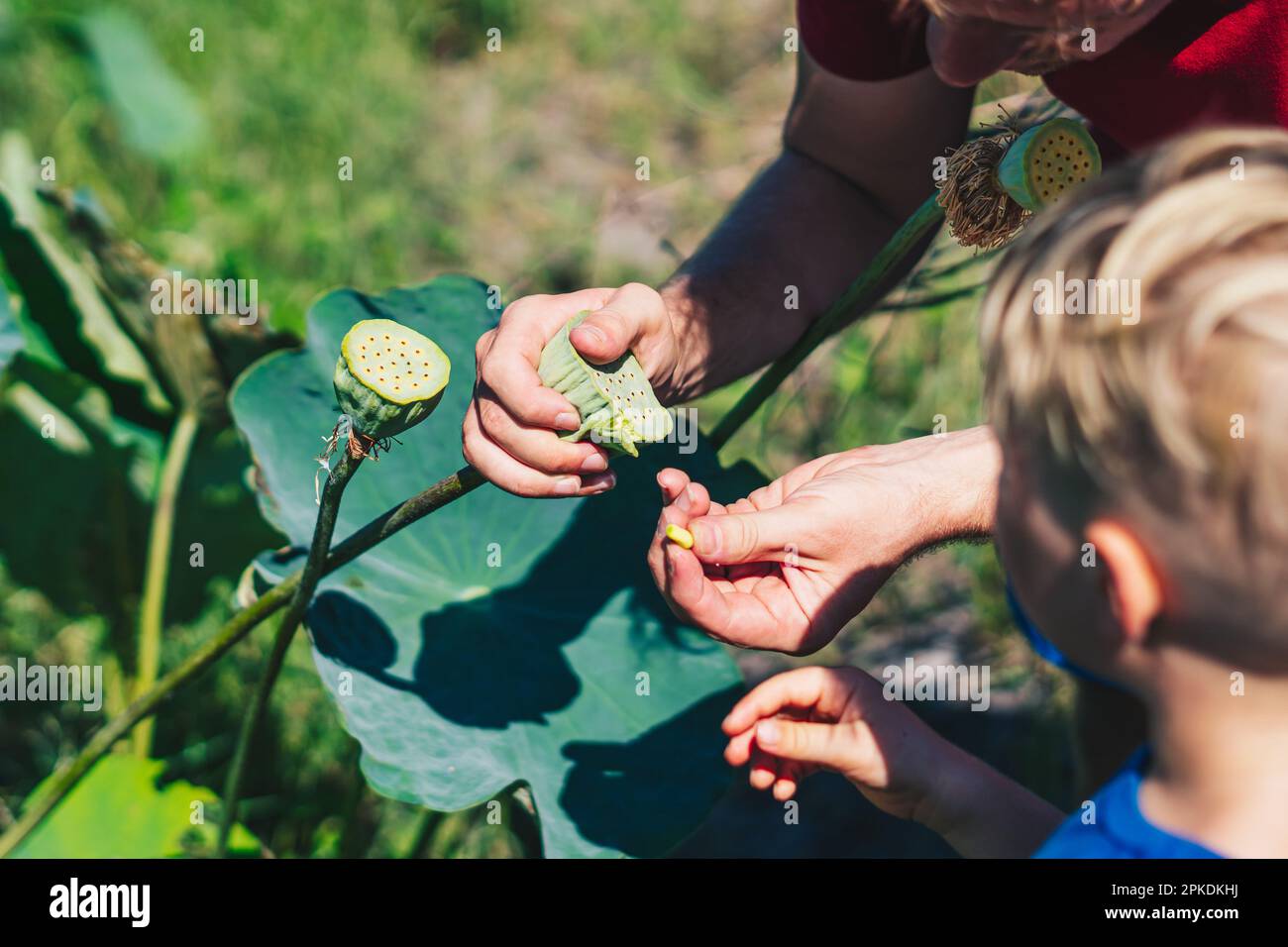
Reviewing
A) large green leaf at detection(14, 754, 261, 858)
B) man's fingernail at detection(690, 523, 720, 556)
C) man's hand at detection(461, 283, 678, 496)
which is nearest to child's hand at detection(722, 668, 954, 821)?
man's fingernail at detection(690, 523, 720, 556)

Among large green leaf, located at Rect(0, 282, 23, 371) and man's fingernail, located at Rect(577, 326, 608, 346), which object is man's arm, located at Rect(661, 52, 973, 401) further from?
large green leaf, located at Rect(0, 282, 23, 371)

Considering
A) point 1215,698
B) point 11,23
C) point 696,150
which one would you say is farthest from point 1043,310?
point 11,23

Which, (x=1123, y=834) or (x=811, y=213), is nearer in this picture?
(x=1123, y=834)

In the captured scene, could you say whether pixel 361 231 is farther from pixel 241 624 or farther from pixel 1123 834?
pixel 1123 834

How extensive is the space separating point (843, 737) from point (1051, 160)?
18.2 inches

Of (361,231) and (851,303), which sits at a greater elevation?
(361,231)

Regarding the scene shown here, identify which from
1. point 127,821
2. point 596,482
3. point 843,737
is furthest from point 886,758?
point 127,821

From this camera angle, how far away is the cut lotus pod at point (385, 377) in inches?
32.2

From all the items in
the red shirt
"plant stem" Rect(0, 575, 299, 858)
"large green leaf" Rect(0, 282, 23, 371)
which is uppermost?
the red shirt

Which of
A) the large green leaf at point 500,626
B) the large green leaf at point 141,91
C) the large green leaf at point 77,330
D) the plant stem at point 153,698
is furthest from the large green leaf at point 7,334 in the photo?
the large green leaf at point 141,91

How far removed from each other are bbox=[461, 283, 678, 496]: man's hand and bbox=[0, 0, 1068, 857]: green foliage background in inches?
15.1

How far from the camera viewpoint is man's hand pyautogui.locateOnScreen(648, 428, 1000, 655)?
90 centimetres

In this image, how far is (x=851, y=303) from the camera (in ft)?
3.55
